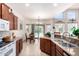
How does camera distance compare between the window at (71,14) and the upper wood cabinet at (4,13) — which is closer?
the window at (71,14)

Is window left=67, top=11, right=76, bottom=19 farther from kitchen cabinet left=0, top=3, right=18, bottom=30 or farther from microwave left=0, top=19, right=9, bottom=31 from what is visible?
microwave left=0, top=19, right=9, bottom=31

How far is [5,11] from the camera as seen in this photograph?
2.58m

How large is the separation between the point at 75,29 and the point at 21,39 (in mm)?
1083

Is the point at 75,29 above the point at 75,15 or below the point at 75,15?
below

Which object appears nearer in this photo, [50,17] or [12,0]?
[12,0]

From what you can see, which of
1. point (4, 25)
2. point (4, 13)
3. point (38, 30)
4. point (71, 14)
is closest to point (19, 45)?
point (38, 30)

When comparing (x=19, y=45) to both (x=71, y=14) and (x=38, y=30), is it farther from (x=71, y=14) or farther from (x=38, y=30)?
(x=71, y=14)

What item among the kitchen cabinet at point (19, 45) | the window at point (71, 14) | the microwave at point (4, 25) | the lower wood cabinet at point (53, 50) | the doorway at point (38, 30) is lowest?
the lower wood cabinet at point (53, 50)

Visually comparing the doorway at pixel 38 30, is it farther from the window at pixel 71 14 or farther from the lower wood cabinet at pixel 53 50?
the window at pixel 71 14

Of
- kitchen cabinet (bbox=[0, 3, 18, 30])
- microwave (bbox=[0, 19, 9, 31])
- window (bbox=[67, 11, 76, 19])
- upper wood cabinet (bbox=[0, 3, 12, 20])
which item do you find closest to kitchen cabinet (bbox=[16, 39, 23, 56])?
kitchen cabinet (bbox=[0, 3, 18, 30])

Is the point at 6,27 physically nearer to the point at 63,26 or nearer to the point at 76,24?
the point at 63,26

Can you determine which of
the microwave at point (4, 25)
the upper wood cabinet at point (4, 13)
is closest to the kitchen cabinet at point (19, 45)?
the microwave at point (4, 25)

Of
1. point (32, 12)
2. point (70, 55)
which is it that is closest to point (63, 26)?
point (32, 12)

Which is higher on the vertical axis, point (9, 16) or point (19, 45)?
point (9, 16)
